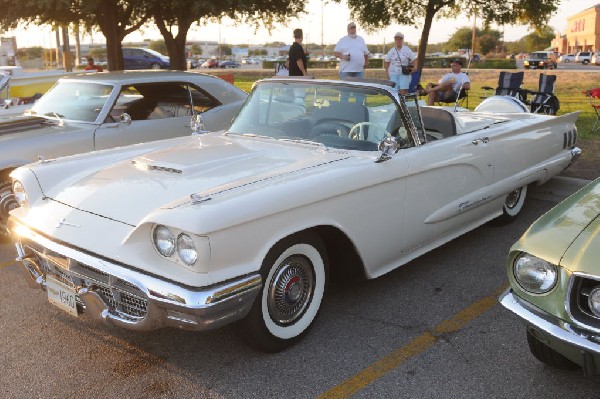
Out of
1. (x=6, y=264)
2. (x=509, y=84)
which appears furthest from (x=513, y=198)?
(x=509, y=84)

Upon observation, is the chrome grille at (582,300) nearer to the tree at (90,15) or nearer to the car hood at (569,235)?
the car hood at (569,235)

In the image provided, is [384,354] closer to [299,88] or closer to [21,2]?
[299,88]

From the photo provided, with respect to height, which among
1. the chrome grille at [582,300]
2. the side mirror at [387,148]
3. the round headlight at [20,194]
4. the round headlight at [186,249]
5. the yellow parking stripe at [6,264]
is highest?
the side mirror at [387,148]

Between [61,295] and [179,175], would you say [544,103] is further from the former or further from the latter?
A: [61,295]

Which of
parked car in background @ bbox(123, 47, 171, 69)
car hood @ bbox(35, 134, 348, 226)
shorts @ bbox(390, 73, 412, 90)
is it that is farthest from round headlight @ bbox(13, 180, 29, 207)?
parked car in background @ bbox(123, 47, 171, 69)

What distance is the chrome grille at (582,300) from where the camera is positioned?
2455mm

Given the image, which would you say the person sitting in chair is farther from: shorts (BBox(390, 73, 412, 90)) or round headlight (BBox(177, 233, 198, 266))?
round headlight (BBox(177, 233, 198, 266))

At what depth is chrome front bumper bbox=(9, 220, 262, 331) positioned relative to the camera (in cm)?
276

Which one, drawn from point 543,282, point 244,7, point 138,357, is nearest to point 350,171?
point 543,282

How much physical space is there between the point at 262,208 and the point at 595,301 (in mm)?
1557

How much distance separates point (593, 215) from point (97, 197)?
8.55ft

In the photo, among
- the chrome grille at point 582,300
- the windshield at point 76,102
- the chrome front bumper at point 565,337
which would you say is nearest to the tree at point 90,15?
the windshield at point 76,102

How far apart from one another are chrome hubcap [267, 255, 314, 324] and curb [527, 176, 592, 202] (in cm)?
398

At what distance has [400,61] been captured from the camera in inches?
433
